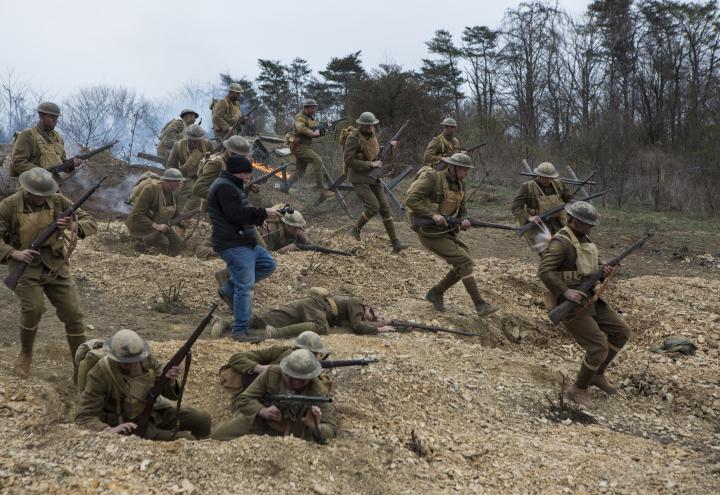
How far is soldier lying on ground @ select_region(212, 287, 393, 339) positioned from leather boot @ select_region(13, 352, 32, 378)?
197cm

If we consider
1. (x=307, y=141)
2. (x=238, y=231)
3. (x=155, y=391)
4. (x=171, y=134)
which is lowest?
(x=155, y=391)

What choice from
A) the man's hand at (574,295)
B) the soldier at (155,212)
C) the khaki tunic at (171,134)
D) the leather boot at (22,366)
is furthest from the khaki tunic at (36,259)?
the khaki tunic at (171,134)

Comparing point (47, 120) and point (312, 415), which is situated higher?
point (47, 120)

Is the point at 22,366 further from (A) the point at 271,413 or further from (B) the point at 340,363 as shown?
(B) the point at 340,363

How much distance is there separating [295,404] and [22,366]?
237 centimetres

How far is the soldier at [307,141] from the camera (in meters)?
12.3

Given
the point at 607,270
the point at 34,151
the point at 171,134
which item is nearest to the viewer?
the point at 607,270

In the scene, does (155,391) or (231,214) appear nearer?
(155,391)

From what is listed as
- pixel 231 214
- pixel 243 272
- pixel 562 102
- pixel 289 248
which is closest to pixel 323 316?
pixel 243 272

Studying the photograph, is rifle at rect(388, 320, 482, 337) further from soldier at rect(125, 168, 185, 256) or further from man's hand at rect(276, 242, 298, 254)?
soldier at rect(125, 168, 185, 256)

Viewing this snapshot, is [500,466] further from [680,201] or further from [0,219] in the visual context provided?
[680,201]

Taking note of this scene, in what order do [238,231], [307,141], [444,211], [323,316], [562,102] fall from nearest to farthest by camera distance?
[238,231] < [323,316] < [444,211] < [307,141] < [562,102]

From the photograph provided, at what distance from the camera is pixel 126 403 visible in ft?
16.8

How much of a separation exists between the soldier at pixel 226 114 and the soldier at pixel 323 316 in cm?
627
